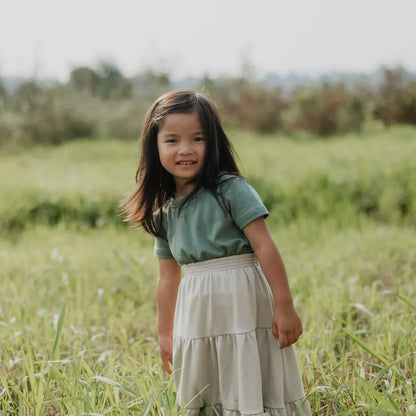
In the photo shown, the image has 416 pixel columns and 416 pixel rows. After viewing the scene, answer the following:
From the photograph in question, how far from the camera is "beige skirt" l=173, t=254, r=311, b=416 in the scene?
5.48ft

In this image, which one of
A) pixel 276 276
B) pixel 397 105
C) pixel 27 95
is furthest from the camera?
pixel 27 95

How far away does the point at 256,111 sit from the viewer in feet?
52.4

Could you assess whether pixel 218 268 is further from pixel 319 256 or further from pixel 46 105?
pixel 46 105

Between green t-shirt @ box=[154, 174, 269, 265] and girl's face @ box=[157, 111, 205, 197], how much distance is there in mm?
91

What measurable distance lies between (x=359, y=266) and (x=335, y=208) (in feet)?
6.10

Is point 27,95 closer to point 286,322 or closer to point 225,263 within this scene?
point 225,263

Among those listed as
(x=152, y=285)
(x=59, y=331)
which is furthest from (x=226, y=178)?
(x=152, y=285)

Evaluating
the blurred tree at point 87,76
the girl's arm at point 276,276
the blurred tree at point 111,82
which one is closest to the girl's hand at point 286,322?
the girl's arm at point 276,276

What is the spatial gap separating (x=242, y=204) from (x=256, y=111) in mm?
14641

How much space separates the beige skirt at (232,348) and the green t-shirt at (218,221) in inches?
1.6

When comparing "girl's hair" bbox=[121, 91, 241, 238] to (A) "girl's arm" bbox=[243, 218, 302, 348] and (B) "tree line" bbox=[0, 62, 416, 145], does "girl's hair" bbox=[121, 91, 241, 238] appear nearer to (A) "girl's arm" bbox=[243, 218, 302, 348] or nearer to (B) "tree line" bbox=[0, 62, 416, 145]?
(A) "girl's arm" bbox=[243, 218, 302, 348]

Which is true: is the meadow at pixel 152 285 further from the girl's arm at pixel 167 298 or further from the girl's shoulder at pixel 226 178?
the girl's shoulder at pixel 226 178

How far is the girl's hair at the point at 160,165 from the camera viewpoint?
68.0 inches

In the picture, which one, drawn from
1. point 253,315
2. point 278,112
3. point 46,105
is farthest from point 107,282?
point 278,112
